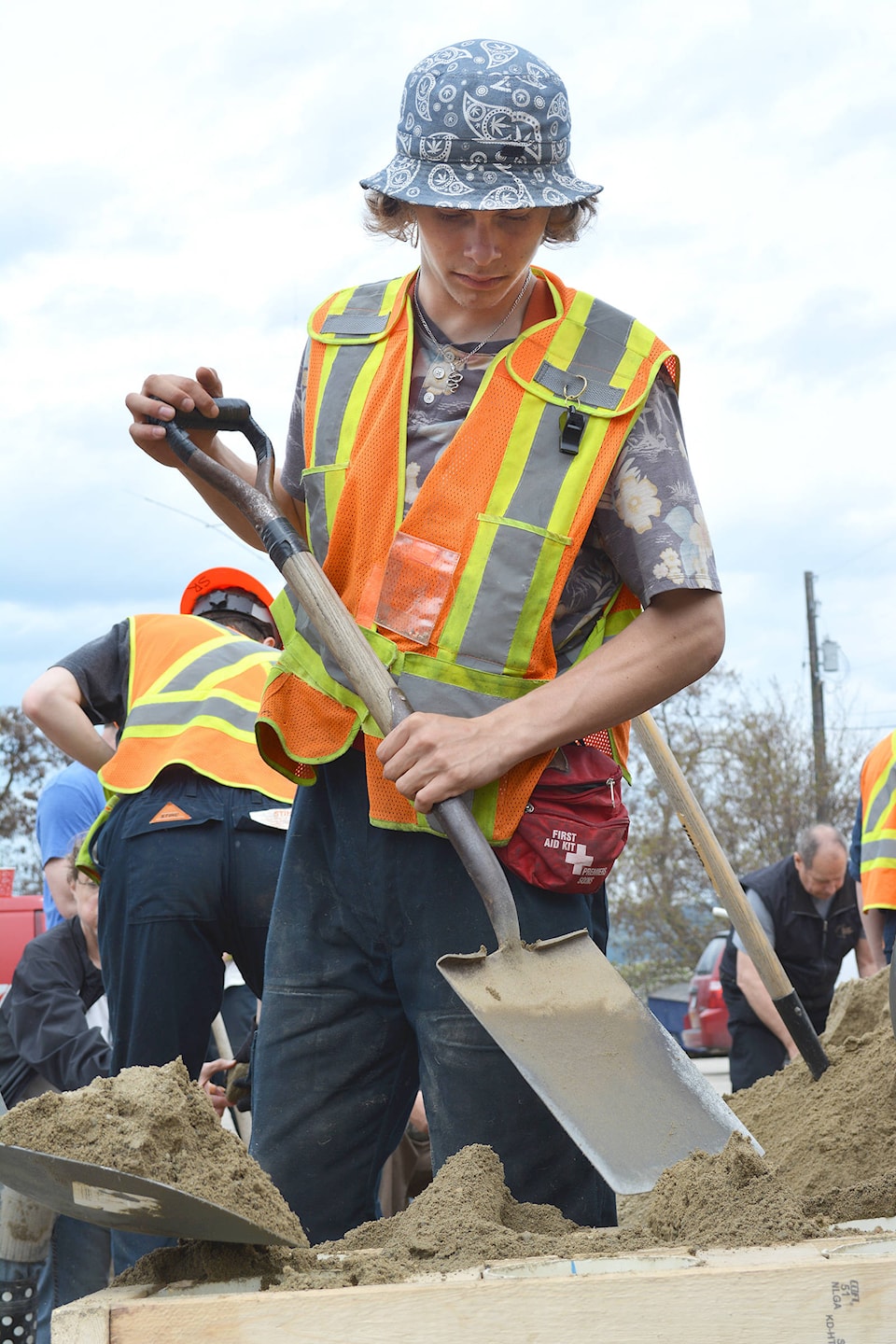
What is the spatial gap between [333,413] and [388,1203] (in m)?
2.86

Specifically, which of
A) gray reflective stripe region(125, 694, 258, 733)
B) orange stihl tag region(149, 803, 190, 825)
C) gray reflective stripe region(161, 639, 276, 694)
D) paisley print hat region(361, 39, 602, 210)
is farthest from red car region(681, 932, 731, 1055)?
paisley print hat region(361, 39, 602, 210)

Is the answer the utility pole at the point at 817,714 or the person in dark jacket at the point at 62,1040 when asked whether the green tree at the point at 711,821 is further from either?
the person in dark jacket at the point at 62,1040

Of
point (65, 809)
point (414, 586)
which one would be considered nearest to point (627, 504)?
point (414, 586)

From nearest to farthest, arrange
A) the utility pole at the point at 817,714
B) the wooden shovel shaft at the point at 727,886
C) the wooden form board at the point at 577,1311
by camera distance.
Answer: the wooden form board at the point at 577,1311 < the wooden shovel shaft at the point at 727,886 < the utility pole at the point at 817,714

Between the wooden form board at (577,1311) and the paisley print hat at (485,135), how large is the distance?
1550 millimetres

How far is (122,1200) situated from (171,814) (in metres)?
2.38

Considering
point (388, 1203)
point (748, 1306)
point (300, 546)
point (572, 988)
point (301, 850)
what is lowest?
point (388, 1203)

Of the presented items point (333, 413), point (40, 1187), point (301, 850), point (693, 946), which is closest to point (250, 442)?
point (333, 413)

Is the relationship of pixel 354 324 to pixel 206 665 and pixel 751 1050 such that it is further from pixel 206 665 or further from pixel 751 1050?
pixel 751 1050

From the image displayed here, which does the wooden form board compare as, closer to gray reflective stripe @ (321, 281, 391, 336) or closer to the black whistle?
the black whistle

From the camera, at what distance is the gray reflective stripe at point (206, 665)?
412cm

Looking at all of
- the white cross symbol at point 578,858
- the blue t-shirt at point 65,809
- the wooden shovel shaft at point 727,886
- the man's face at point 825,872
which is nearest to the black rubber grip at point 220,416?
the white cross symbol at point 578,858

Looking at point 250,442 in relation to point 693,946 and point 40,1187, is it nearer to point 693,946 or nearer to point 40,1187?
point 40,1187

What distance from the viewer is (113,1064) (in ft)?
12.7
